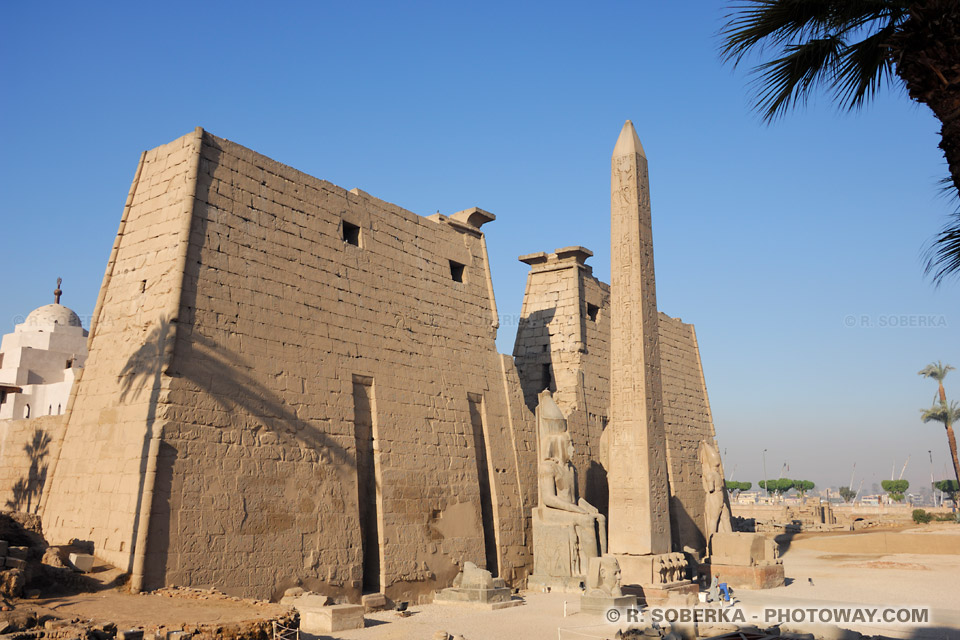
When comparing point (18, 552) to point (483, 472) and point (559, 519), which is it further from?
point (559, 519)

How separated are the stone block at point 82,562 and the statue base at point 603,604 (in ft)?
17.6

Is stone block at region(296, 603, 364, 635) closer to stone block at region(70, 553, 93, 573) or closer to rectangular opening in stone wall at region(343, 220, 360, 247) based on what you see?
stone block at region(70, 553, 93, 573)

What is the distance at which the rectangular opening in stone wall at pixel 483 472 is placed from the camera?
12375mm

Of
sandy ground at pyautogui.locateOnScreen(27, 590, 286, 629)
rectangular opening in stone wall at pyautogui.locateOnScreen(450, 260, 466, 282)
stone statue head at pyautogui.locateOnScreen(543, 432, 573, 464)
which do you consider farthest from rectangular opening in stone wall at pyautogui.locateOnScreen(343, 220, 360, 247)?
sandy ground at pyautogui.locateOnScreen(27, 590, 286, 629)

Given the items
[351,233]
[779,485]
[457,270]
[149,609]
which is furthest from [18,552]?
[779,485]

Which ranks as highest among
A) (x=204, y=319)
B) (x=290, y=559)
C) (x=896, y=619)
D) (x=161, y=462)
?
(x=204, y=319)

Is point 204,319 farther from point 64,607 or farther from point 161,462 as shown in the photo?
point 64,607

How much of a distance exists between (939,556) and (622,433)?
11386 mm

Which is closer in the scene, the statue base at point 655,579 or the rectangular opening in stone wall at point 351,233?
the statue base at point 655,579

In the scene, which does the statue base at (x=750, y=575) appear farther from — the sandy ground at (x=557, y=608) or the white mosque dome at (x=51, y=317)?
the white mosque dome at (x=51, y=317)

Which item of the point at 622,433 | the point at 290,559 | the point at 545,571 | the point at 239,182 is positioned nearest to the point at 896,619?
the point at 622,433

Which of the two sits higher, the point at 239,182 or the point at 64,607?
the point at 239,182

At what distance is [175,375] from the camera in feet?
26.7

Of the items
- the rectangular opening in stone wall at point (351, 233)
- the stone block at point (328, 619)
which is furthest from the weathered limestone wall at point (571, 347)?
the stone block at point (328, 619)
